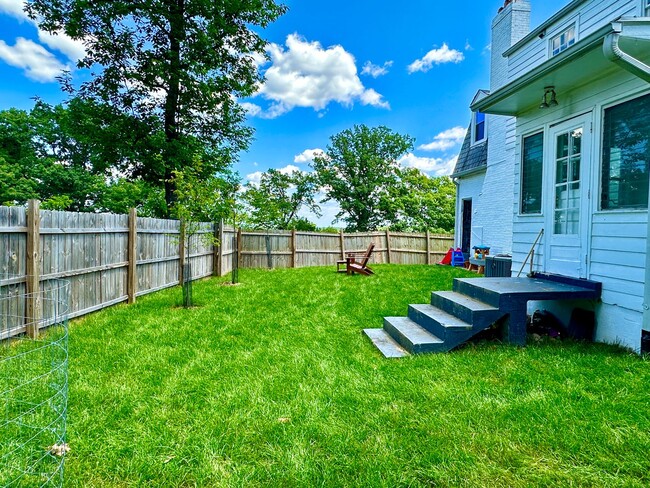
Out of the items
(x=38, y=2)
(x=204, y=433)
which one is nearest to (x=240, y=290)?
(x=204, y=433)

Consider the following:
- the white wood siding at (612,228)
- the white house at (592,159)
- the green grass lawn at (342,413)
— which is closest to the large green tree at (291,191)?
the white house at (592,159)

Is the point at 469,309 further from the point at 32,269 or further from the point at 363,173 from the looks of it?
the point at 363,173

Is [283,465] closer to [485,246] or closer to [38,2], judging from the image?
[485,246]

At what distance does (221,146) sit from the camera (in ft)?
43.1

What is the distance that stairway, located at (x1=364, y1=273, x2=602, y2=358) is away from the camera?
3.80m

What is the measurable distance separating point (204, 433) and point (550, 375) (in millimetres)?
2897

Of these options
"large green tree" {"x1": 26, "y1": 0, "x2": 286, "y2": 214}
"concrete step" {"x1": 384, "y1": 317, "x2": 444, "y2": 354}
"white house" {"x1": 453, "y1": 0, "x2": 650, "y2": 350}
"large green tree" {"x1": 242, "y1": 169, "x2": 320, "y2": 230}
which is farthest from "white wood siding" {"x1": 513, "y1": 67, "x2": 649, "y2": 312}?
"large green tree" {"x1": 242, "y1": 169, "x2": 320, "y2": 230}

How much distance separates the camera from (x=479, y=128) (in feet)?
39.4

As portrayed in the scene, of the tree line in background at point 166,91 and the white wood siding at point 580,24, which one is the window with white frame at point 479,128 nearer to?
the white wood siding at point 580,24

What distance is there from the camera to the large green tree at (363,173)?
2352 centimetres

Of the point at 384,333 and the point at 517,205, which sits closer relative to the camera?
the point at 384,333

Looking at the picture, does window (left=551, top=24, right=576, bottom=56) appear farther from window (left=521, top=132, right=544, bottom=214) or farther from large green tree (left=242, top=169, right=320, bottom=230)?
large green tree (left=242, top=169, right=320, bottom=230)

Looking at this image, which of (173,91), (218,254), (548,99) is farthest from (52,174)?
(548,99)

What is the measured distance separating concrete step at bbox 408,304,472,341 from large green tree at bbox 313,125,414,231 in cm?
1873
